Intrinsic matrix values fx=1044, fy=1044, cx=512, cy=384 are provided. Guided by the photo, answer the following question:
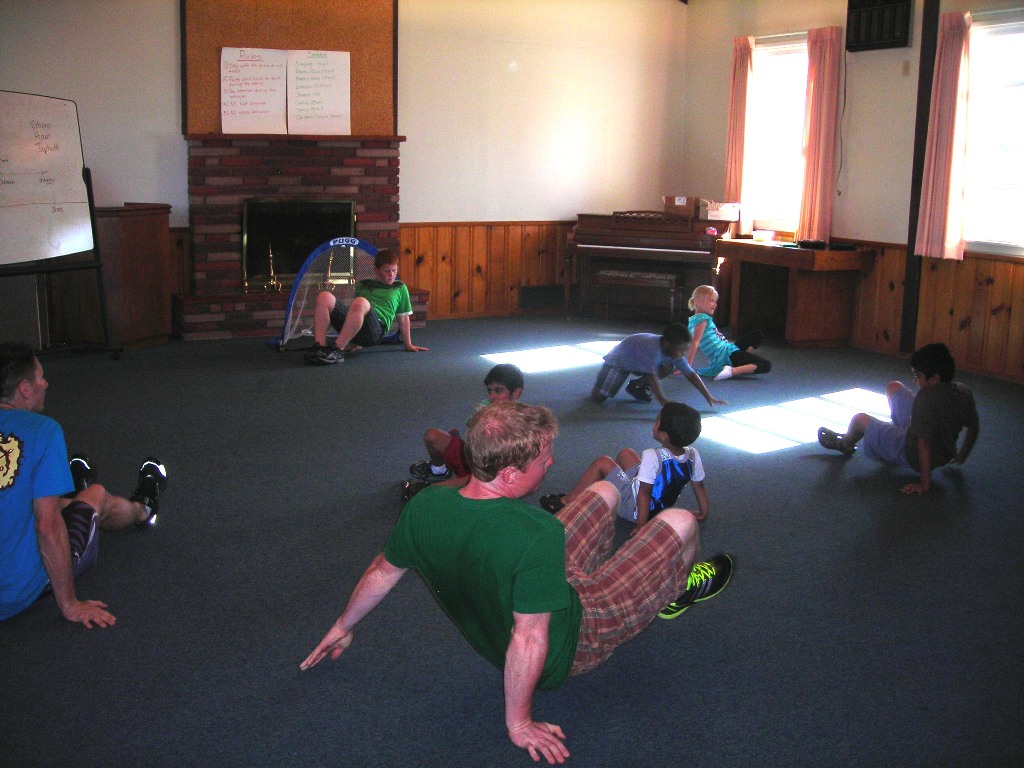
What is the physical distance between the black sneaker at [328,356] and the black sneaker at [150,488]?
8.96 feet

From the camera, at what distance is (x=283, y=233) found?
7957 mm

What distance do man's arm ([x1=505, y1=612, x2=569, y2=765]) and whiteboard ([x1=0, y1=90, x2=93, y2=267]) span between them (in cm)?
511

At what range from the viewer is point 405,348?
729cm

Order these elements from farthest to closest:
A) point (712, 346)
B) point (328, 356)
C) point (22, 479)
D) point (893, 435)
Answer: point (328, 356) < point (712, 346) < point (893, 435) < point (22, 479)

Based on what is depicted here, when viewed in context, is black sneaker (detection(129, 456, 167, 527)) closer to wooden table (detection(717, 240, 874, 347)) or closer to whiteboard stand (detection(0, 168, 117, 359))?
whiteboard stand (detection(0, 168, 117, 359))

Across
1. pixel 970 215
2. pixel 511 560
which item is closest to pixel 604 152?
pixel 970 215

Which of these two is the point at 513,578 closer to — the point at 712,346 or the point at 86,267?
the point at 712,346

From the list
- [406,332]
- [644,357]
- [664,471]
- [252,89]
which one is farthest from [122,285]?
[664,471]

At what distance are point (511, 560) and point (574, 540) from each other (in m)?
0.65

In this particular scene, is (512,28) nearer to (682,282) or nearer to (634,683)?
(682,282)

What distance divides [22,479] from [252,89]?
5.46 metres

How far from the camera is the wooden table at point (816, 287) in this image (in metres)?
7.62

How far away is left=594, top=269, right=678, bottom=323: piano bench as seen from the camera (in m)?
8.59

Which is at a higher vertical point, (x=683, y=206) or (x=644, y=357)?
(x=683, y=206)
